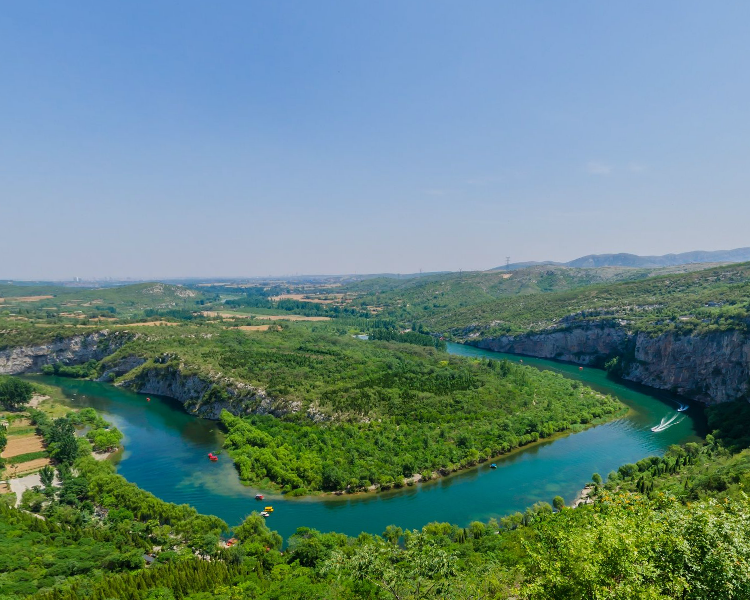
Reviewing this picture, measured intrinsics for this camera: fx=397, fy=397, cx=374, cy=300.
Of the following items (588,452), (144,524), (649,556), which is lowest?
(588,452)

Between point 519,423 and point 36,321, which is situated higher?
point 36,321

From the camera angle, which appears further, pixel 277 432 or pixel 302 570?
pixel 277 432

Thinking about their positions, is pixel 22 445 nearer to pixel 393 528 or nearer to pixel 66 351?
pixel 393 528

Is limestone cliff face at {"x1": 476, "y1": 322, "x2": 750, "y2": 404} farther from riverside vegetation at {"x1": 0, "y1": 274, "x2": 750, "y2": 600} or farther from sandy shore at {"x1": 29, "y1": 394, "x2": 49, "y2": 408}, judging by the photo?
sandy shore at {"x1": 29, "y1": 394, "x2": 49, "y2": 408}

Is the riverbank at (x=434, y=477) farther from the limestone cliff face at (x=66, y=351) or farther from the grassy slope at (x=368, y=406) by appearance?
the limestone cliff face at (x=66, y=351)

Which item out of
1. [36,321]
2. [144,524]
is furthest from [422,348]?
[36,321]

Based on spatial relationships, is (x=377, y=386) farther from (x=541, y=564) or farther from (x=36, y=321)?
(x=36, y=321)
